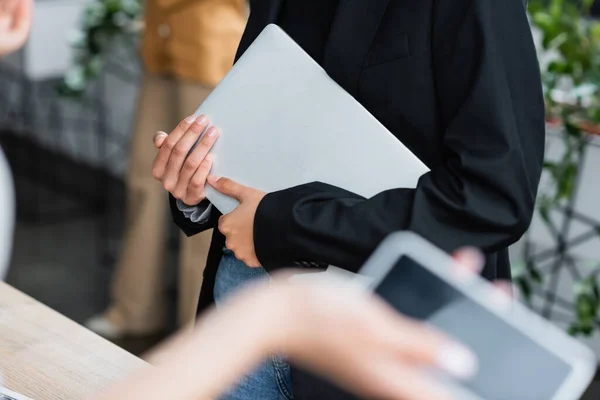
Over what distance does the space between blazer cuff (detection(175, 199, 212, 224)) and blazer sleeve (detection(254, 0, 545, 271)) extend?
0.72 feet

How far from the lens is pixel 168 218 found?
2820 mm

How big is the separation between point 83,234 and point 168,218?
2.79ft

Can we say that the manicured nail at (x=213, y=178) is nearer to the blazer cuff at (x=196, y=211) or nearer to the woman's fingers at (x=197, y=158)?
the woman's fingers at (x=197, y=158)

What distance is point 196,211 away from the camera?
1081 mm

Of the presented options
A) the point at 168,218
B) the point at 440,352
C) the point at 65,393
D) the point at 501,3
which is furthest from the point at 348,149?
the point at 168,218

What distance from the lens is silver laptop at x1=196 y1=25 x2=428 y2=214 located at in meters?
0.88

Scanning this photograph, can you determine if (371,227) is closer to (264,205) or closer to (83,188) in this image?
(264,205)

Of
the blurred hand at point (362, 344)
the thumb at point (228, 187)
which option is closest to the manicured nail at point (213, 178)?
the thumb at point (228, 187)

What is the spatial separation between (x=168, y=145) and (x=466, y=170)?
0.39 meters

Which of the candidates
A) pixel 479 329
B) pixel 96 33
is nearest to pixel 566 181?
pixel 479 329

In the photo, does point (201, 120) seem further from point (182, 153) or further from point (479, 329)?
point (479, 329)

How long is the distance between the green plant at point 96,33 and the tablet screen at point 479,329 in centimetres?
310

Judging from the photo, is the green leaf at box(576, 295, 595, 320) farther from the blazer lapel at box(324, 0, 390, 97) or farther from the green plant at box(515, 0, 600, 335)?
the blazer lapel at box(324, 0, 390, 97)

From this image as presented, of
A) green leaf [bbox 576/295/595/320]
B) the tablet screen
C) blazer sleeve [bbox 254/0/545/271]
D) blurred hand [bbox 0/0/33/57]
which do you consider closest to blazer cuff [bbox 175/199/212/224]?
blazer sleeve [bbox 254/0/545/271]
